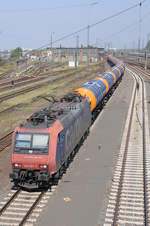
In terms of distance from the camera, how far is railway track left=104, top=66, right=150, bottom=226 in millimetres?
12398

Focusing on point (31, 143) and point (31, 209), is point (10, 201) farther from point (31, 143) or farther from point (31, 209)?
point (31, 143)

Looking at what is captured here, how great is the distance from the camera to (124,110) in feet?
111

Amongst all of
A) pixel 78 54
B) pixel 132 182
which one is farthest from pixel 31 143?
pixel 78 54

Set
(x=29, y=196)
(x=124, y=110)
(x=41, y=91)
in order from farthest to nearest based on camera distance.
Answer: (x=41, y=91) → (x=124, y=110) → (x=29, y=196)

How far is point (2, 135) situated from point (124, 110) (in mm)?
15436

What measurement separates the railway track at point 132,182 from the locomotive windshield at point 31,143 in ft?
13.6

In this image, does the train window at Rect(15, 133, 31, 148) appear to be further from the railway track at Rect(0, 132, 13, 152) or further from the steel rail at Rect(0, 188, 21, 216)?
the railway track at Rect(0, 132, 13, 152)

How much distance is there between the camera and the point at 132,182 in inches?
626

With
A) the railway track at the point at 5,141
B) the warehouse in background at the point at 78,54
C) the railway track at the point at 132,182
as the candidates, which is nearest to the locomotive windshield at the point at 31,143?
the railway track at the point at 132,182

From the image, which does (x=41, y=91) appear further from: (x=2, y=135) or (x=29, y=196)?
(x=29, y=196)

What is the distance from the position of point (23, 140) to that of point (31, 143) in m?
0.43

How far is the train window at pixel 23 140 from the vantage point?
13.9 m

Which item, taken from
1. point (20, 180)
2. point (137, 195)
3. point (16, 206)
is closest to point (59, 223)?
point (16, 206)

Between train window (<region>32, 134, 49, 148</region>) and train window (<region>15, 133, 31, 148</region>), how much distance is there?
26 cm
